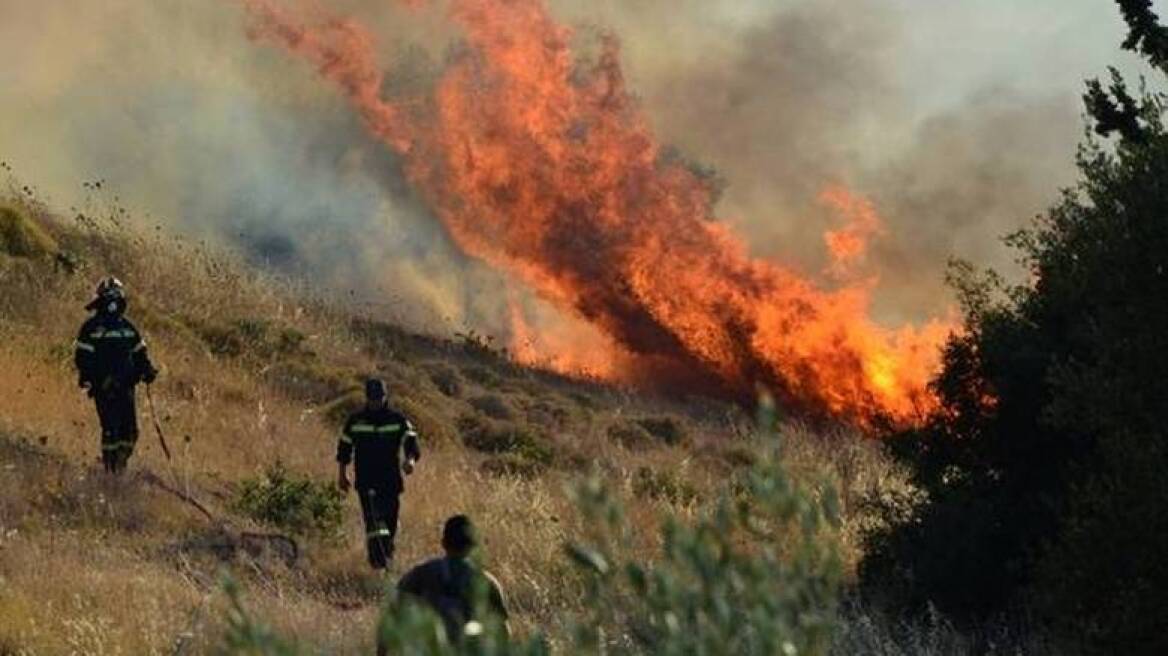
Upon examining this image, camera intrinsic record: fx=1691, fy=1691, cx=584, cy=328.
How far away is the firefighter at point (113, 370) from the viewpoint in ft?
56.5

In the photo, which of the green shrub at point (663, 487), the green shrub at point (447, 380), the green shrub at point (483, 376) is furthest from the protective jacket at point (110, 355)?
the green shrub at point (483, 376)

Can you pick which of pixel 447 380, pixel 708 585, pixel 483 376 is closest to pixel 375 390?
pixel 708 585

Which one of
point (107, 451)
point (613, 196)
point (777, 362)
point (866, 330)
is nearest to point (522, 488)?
point (107, 451)

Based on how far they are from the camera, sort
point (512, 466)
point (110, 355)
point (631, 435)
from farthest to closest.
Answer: point (631, 435) → point (512, 466) → point (110, 355)

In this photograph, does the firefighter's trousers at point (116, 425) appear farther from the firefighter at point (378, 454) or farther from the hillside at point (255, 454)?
the firefighter at point (378, 454)

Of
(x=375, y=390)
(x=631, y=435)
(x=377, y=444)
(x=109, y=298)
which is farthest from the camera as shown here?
(x=631, y=435)

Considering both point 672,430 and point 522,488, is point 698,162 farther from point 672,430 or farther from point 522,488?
point 522,488

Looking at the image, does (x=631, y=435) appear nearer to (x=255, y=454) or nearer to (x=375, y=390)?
(x=255, y=454)

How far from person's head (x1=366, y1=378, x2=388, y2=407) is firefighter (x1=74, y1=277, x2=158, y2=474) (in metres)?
3.51

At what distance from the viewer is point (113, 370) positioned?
17344 millimetres

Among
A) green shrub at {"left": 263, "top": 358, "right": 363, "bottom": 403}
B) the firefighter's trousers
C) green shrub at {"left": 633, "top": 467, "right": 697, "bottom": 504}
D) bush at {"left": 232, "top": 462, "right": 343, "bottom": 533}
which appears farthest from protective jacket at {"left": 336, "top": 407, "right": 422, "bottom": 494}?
green shrub at {"left": 263, "top": 358, "right": 363, "bottom": 403}

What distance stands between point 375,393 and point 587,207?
26.9m

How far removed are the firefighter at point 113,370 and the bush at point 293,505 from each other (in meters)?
1.35

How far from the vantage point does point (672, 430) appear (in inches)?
1182
